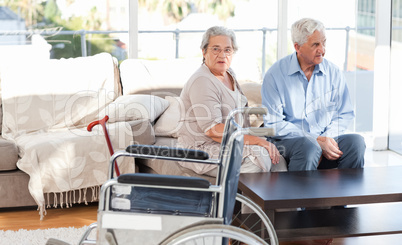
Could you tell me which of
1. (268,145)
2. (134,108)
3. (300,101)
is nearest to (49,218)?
(134,108)

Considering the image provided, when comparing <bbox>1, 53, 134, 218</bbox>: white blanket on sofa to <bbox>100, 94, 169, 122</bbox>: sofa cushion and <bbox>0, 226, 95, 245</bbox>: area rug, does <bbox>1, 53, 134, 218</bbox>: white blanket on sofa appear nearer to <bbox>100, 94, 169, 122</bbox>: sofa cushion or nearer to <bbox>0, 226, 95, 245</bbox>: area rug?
<bbox>100, 94, 169, 122</bbox>: sofa cushion

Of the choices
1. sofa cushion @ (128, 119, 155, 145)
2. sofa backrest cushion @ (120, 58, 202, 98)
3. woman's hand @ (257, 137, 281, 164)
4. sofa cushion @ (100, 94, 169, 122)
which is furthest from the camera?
sofa backrest cushion @ (120, 58, 202, 98)

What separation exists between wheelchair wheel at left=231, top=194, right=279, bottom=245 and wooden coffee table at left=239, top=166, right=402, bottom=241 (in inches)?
2.5

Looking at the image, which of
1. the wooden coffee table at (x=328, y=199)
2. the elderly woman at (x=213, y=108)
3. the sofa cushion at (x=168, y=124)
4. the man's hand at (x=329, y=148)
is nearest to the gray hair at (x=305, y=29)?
the elderly woman at (x=213, y=108)

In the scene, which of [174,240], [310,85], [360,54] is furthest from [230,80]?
[360,54]

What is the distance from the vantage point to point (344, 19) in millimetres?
4766

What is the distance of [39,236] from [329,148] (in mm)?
1528

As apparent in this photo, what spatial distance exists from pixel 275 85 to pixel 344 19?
2016mm

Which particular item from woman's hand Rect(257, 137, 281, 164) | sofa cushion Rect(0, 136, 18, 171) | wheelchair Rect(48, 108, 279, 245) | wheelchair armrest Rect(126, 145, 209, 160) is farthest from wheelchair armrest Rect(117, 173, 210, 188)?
sofa cushion Rect(0, 136, 18, 171)

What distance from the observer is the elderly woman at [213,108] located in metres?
2.76

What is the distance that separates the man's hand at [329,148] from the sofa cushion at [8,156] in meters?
1.67

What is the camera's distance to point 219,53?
2844 mm

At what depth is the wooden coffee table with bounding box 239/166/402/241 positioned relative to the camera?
2.23 m

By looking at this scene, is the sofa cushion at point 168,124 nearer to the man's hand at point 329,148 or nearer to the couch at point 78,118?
the couch at point 78,118
